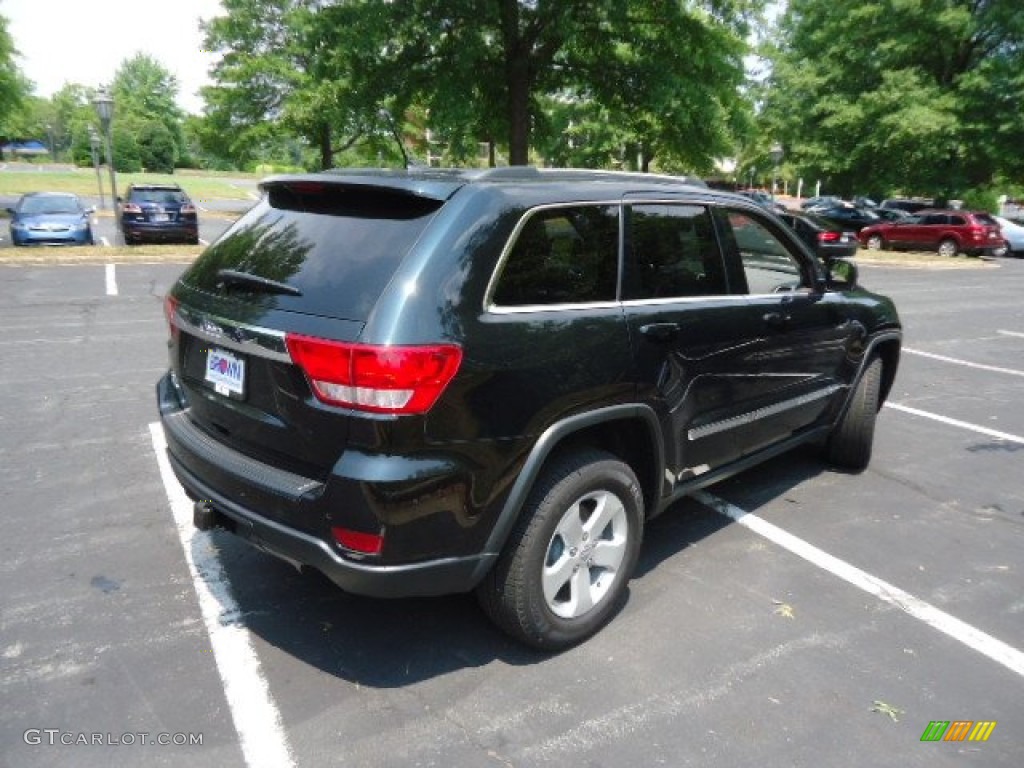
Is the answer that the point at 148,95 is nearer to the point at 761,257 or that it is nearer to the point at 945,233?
the point at 945,233

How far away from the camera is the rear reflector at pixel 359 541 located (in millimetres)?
2420

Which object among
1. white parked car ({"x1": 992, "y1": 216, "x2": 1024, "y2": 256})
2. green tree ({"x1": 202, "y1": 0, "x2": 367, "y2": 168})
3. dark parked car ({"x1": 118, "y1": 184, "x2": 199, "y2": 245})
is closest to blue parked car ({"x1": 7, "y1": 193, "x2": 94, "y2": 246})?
dark parked car ({"x1": 118, "y1": 184, "x2": 199, "y2": 245})

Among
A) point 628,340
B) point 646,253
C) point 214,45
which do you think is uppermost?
point 214,45

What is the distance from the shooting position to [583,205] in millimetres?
3018

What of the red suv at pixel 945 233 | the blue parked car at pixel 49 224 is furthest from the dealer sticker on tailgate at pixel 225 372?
the red suv at pixel 945 233

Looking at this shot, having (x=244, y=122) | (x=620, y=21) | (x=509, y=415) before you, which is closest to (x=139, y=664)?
(x=509, y=415)

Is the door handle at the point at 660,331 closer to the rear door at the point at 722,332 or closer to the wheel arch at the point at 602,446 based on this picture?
the rear door at the point at 722,332

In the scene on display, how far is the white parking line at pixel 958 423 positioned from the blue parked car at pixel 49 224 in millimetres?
17349

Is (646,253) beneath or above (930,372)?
above

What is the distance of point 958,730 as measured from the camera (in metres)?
2.61

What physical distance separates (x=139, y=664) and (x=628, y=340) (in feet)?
7.22

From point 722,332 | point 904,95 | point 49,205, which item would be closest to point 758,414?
point 722,332

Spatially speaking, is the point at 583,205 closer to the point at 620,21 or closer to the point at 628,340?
the point at 628,340

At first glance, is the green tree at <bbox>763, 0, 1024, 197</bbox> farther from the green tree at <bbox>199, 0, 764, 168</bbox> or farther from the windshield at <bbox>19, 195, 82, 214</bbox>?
the windshield at <bbox>19, 195, 82, 214</bbox>
